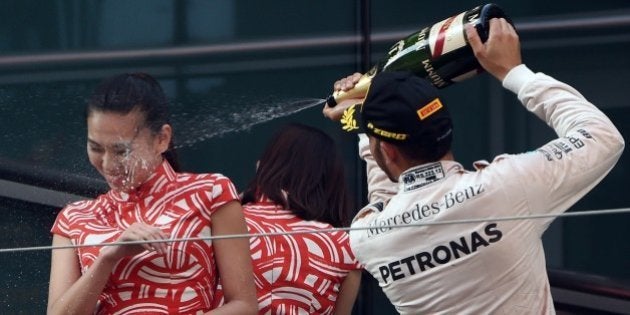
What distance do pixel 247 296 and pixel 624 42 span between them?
158 centimetres

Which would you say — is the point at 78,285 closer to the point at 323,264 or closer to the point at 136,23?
the point at 323,264

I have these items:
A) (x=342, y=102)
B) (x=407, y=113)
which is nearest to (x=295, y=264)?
(x=342, y=102)

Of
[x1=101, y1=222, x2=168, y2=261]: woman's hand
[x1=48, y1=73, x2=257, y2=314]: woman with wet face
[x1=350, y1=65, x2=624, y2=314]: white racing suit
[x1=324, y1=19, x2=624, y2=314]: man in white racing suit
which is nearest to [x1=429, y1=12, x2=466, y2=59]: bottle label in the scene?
[x1=324, y1=19, x2=624, y2=314]: man in white racing suit

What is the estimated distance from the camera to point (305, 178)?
3635mm

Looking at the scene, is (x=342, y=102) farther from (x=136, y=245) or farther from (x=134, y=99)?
(x=136, y=245)

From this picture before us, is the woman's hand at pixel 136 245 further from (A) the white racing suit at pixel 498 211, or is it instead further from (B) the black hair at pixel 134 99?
(A) the white racing suit at pixel 498 211

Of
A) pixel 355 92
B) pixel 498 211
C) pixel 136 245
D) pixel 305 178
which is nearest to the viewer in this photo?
pixel 498 211

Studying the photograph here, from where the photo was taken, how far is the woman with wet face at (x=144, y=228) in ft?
10.2

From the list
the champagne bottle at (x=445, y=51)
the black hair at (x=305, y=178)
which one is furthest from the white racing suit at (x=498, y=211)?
the black hair at (x=305, y=178)

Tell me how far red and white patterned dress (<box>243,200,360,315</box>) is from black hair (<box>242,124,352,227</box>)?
0.04 meters

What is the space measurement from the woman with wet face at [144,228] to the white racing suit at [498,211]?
0.38 meters

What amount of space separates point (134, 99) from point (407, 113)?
683mm

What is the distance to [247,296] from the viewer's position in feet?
10.3

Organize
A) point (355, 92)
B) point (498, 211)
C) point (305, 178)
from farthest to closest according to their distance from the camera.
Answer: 1. point (305, 178)
2. point (355, 92)
3. point (498, 211)
